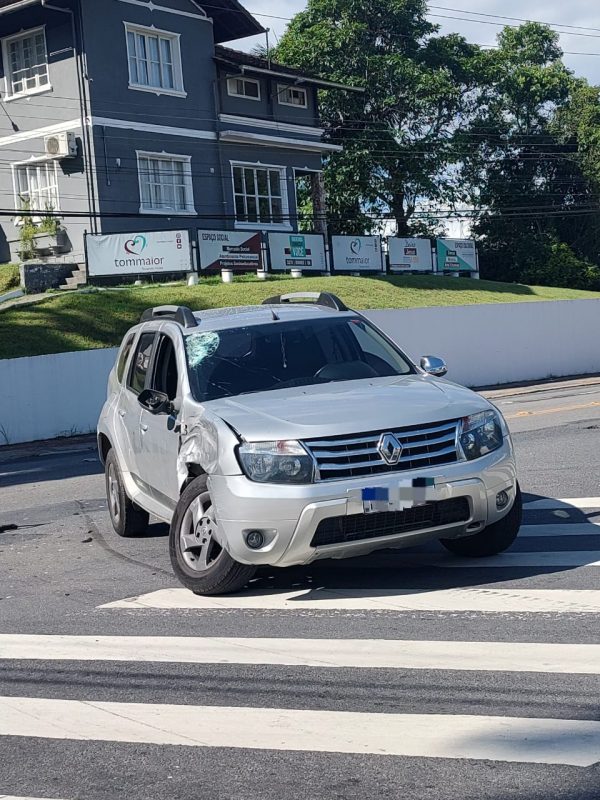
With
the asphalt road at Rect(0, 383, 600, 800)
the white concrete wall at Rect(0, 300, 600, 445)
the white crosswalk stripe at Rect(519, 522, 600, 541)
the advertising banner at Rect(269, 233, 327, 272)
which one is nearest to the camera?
the asphalt road at Rect(0, 383, 600, 800)

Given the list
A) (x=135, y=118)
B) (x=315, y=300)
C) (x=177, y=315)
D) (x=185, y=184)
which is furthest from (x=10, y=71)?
(x=177, y=315)

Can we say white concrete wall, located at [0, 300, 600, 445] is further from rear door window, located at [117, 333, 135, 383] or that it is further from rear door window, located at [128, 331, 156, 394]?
rear door window, located at [128, 331, 156, 394]

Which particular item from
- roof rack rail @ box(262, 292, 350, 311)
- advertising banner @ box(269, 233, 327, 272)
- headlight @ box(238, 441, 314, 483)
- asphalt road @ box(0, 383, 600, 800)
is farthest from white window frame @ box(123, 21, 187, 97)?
headlight @ box(238, 441, 314, 483)

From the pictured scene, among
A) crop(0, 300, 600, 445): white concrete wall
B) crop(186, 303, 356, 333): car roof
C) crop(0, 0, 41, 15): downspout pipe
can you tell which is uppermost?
crop(0, 0, 41, 15): downspout pipe

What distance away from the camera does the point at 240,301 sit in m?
Result: 32.2

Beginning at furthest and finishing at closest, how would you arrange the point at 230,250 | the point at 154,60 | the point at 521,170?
the point at 521,170
the point at 154,60
the point at 230,250

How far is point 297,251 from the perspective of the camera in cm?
3781

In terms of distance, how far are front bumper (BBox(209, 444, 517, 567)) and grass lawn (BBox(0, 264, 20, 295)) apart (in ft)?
95.1

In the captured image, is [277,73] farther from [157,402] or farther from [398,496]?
[398,496]

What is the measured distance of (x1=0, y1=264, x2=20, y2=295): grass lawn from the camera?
34.4 meters

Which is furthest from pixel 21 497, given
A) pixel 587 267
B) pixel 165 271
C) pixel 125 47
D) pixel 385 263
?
pixel 587 267

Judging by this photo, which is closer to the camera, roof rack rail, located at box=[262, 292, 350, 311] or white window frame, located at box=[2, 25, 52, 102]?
roof rack rail, located at box=[262, 292, 350, 311]

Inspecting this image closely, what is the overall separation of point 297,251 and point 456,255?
31.4ft

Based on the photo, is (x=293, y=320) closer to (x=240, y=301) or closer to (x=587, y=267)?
(x=240, y=301)
